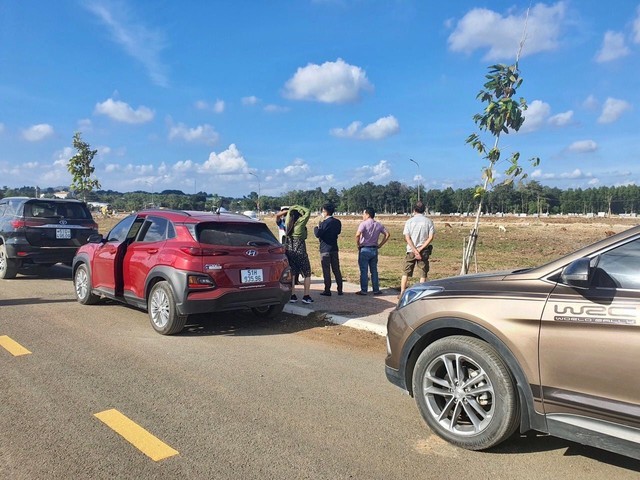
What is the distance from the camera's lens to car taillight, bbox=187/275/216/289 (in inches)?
246

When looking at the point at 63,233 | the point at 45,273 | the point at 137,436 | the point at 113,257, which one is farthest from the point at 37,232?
the point at 137,436

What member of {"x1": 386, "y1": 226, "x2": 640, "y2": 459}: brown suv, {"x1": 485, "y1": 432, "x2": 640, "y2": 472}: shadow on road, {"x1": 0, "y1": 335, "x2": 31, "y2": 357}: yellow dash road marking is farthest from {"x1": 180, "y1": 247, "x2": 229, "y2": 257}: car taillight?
{"x1": 485, "y1": 432, "x2": 640, "y2": 472}: shadow on road

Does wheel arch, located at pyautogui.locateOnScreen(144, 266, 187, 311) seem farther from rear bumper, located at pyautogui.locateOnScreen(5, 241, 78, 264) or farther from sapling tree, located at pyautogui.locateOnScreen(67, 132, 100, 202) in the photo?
sapling tree, located at pyautogui.locateOnScreen(67, 132, 100, 202)

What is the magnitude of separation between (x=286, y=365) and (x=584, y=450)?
9.63 ft

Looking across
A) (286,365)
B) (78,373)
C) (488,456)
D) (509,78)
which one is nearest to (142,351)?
(78,373)

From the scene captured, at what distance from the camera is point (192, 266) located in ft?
20.6

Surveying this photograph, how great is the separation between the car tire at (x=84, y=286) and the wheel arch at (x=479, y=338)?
20.7 ft

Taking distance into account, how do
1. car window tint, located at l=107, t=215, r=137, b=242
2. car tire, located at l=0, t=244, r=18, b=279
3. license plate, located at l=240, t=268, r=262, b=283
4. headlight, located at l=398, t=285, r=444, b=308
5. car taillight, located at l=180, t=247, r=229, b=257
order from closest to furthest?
headlight, located at l=398, t=285, r=444, b=308 → car taillight, located at l=180, t=247, r=229, b=257 → license plate, located at l=240, t=268, r=262, b=283 → car window tint, located at l=107, t=215, r=137, b=242 → car tire, located at l=0, t=244, r=18, b=279

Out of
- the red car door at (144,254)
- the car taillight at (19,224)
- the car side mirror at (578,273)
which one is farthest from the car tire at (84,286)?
the car side mirror at (578,273)

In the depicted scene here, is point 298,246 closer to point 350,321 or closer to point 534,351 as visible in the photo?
point 350,321

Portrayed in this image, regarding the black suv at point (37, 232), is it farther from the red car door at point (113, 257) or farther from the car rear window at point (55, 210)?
the red car door at point (113, 257)

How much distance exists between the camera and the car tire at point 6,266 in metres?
11.2

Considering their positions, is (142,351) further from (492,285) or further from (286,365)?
(492,285)

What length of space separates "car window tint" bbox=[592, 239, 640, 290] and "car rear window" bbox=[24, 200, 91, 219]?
11.5 m
